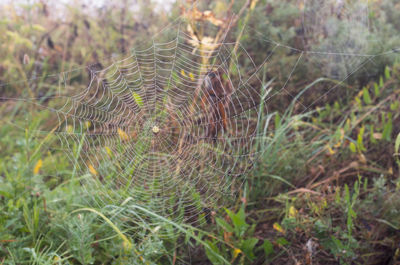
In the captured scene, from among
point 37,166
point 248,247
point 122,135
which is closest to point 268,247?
point 248,247

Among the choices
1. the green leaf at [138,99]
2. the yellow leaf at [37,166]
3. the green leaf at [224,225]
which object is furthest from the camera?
the yellow leaf at [37,166]

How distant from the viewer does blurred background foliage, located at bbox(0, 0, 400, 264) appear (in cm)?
193

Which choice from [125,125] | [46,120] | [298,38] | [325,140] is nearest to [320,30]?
[298,38]

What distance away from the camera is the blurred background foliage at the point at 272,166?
1.93m

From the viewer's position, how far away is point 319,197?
216 centimetres

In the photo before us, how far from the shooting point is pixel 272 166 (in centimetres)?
258

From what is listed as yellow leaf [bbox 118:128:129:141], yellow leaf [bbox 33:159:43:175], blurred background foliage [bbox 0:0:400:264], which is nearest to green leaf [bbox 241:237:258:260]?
blurred background foliage [bbox 0:0:400:264]

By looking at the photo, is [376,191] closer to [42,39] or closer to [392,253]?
[392,253]

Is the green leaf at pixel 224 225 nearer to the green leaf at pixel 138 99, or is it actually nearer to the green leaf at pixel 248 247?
the green leaf at pixel 248 247

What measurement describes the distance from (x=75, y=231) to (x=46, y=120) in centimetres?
233

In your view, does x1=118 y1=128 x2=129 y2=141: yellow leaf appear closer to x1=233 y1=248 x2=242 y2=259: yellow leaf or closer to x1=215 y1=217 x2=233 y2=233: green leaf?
x1=215 y1=217 x2=233 y2=233: green leaf

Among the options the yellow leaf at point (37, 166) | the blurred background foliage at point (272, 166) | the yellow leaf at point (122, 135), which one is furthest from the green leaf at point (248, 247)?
the yellow leaf at point (37, 166)

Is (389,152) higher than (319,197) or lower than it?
higher


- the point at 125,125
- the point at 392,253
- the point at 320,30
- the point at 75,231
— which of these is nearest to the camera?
the point at 75,231
